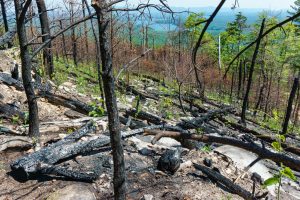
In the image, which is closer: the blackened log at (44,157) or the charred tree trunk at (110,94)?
the charred tree trunk at (110,94)

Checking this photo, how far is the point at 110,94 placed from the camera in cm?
315

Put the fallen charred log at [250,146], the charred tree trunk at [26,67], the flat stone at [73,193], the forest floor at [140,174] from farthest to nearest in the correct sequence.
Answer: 1. the charred tree trunk at [26,67]
2. the forest floor at [140,174]
3. the flat stone at [73,193]
4. the fallen charred log at [250,146]

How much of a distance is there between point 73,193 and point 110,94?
2.28 meters

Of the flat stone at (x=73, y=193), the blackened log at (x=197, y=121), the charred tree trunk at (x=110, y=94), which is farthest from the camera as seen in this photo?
the blackened log at (x=197, y=121)

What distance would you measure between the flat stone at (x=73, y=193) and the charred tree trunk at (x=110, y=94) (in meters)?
0.99

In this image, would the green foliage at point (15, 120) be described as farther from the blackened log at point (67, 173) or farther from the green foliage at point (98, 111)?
the blackened log at point (67, 173)

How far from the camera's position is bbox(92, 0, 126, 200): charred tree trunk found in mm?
2838

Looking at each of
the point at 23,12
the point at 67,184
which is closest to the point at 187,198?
the point at 67,184

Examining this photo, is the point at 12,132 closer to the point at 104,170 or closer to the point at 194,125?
the point at 104,170

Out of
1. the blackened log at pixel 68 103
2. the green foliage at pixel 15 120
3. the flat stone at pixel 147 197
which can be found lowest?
the blackened log at pixel 68 103

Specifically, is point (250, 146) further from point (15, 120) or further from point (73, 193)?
point (15, 120)

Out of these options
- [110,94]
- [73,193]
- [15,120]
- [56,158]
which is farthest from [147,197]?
[15,120]

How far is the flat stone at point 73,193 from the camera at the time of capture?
4.59 m

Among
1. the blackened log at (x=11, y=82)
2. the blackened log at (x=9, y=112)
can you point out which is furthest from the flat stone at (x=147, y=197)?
the blackened log at (x=11, y=82)
